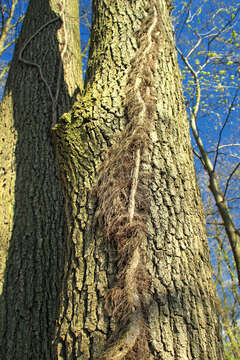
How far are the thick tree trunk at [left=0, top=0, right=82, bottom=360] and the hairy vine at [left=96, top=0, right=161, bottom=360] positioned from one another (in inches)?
16.1

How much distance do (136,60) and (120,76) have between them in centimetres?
12

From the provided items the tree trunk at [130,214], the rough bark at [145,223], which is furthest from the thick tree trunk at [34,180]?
the rough bark at [145,223]

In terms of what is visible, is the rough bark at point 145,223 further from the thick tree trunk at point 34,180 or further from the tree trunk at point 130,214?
the thick tree trunk at point 34,180

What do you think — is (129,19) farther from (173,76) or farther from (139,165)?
(139,165)

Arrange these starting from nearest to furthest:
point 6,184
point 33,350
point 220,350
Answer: point 220,350
point 33,350
point 6,184

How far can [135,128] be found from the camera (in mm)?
1283

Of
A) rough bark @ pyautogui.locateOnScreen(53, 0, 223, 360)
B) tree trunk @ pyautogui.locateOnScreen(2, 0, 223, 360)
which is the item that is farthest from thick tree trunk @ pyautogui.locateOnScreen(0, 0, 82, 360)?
rough bark @ pyautogui.locateOnScreen(53, 0, 223, 360)

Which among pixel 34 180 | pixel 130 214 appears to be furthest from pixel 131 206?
pixel 34 180

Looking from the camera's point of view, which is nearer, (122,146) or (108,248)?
(108,248)

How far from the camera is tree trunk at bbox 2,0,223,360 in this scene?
0.98m

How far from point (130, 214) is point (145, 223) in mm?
69

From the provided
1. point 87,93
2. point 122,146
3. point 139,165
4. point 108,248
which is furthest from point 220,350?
point 87,93

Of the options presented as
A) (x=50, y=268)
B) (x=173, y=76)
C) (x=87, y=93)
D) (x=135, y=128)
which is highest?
Answer: (x=173, y=76)

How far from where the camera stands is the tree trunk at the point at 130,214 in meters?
0.98
